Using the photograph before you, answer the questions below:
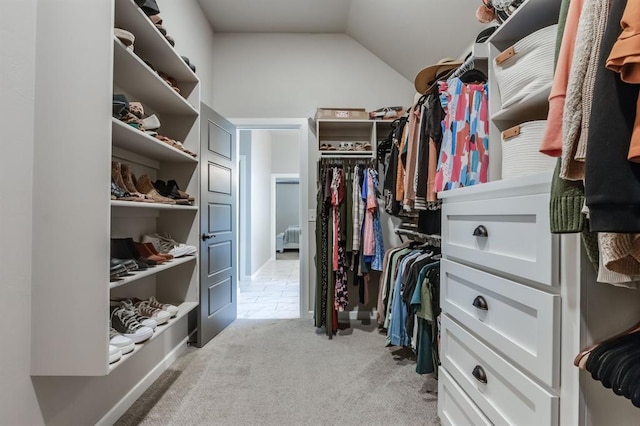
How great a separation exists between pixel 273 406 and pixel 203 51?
2.84 meters

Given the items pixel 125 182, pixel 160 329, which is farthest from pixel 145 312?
pixel 125 182

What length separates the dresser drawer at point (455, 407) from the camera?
1.04m

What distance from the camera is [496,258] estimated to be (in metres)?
0.94

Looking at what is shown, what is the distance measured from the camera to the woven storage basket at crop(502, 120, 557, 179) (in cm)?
104

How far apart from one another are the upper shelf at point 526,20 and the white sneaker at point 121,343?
1978 millimetres

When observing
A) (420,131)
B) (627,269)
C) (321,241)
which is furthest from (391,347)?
(627,269)

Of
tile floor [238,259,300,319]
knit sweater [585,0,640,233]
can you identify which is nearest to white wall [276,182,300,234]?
tile floor [238,259,300,319]

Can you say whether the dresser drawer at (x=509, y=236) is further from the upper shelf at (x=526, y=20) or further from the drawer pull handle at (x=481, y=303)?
the upper shelf at (x=526, y=20)

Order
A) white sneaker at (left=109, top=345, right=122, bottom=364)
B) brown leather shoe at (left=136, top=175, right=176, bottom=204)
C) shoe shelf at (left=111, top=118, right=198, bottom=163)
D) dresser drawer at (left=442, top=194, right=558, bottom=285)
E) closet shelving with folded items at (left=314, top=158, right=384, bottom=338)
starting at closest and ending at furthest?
dresser drawer at (left=442, top=194, right=558, bottom=285)
white sneaker at (left=109, top=345, right=122, bottom=364)
shoe shelf at (left=111, top=118, right=198, bottom=163)
brown leather shoe at (left=136, top=175, right=176, bottom=204)
closet shelving with folded items at (left=314, top=158, right=384, bottom=338)

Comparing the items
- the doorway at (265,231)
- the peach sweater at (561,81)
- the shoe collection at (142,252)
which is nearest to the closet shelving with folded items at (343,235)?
the doorway at (265,231)

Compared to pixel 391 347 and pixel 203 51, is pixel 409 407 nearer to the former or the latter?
pixel 391 347

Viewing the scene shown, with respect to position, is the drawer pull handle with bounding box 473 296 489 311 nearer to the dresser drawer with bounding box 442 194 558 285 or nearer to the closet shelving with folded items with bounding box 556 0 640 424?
the dresser drawer with bounding box 442 194 558 285

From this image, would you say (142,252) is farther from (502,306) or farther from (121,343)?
(502,306)

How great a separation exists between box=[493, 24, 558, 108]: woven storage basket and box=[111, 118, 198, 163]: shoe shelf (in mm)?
1502
